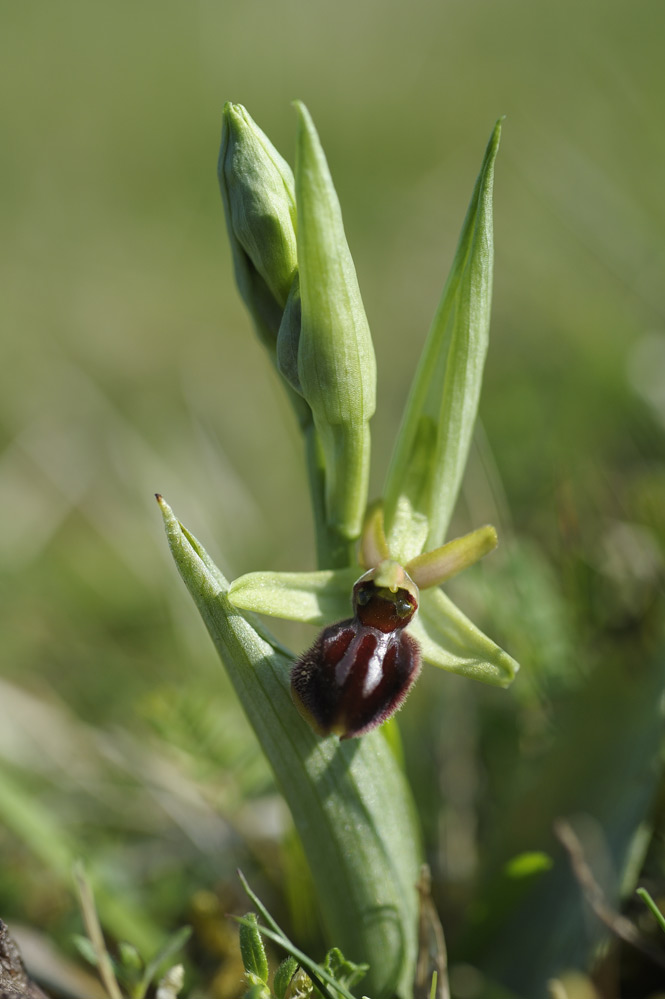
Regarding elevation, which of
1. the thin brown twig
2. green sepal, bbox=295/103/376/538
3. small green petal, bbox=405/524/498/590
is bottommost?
the thin brown twig

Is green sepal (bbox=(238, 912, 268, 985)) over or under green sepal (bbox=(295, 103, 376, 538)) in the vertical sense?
under

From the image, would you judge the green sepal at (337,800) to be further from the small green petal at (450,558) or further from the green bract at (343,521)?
the small green petal at (450,558)

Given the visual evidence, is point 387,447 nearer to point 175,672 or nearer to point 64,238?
point 175,672

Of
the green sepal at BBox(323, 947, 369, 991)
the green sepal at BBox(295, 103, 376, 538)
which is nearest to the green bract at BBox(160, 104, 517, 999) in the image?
the green sepal at BBox(295, 103, 376, 538)

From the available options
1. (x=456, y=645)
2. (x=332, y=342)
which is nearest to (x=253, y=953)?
(x=456, y=645)

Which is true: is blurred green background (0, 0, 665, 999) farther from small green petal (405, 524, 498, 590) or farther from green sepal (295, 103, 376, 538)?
green sepal (295, 103, 376, 538)

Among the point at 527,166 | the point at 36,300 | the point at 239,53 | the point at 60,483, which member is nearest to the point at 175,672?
the point at 60,483

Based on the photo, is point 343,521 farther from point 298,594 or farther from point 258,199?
point 258,199
